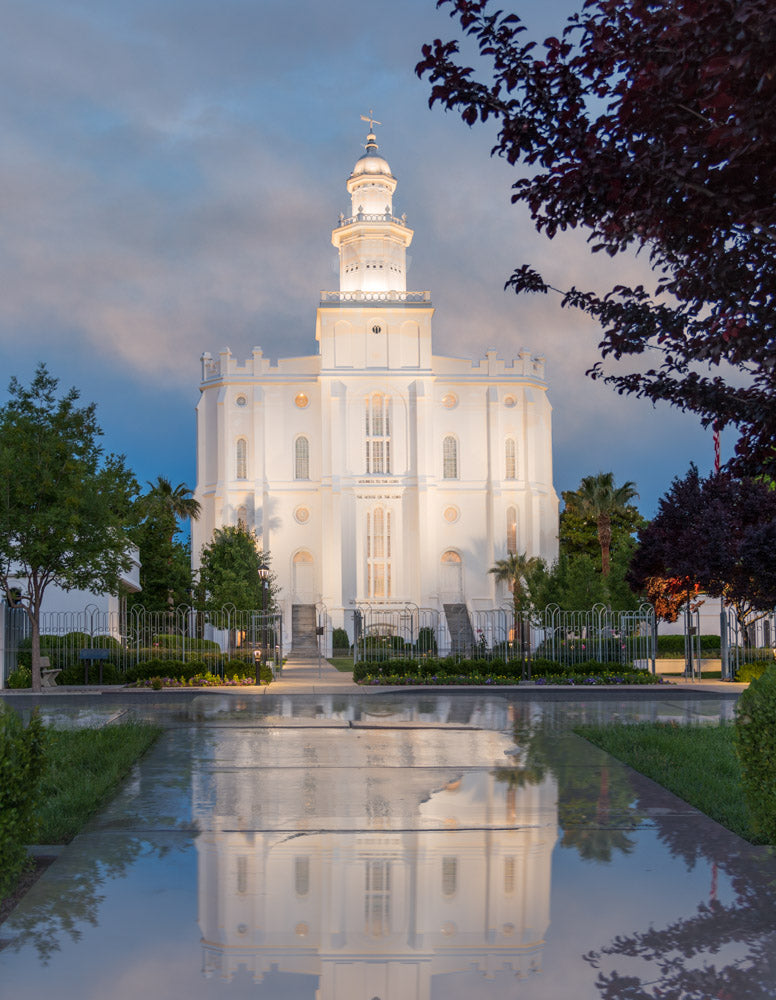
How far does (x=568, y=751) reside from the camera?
13117mm

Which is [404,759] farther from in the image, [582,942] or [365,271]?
[365,271]

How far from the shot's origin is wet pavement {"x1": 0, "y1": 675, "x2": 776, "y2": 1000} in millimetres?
5047

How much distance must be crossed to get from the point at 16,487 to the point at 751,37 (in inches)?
896

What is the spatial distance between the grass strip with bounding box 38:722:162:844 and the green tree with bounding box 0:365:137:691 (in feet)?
33.5

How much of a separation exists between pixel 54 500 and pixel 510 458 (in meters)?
42.5

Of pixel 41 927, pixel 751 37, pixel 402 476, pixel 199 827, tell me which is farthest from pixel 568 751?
pixel 402 476

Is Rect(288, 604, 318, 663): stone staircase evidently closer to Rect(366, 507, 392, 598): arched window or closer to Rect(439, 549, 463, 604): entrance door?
Rect(366, 507, 392, 598): arched window

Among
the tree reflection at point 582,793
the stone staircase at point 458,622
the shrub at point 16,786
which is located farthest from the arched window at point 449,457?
the shrub at point 16,786

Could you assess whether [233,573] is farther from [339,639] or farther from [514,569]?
[514,569]

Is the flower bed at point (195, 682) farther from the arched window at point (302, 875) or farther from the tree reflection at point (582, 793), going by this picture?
the arched window at point (302, 875)

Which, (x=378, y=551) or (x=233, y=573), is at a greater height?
(x=378, y=551)

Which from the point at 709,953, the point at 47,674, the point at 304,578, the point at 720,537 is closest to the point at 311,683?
the point at 47,674

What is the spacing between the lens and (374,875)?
6914 mm

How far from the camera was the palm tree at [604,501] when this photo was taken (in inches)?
2670
